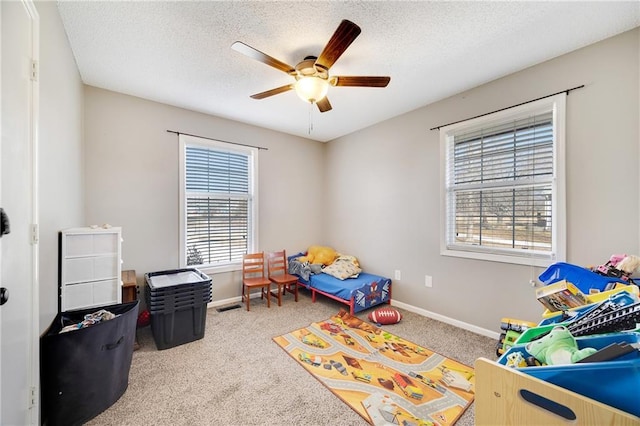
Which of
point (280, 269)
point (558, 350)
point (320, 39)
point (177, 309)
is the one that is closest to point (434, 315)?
point (280, 269)

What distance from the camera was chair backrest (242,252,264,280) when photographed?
358cm

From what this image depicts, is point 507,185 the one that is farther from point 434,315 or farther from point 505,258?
point 434,315

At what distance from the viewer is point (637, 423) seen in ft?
1.94

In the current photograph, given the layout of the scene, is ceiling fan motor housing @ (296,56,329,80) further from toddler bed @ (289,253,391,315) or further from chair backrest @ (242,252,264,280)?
chair backrest @ (242,252,264,280)

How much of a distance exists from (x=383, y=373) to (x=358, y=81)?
2316 millimetres

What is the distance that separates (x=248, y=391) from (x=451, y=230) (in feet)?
8.37

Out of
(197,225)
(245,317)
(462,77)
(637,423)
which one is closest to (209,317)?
(245,317)

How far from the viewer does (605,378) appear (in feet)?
2.27

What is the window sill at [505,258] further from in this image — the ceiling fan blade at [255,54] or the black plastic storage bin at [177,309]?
the black plastic storage bin at [177,309]

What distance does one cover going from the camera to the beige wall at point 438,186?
1.93m

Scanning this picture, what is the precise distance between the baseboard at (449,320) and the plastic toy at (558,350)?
6.62ft

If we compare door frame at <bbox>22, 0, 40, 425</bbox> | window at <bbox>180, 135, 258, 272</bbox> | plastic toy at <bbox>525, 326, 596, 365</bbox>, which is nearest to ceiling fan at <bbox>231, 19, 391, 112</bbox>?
door frame at <bbox>22, 0, 40, 425</bbox>

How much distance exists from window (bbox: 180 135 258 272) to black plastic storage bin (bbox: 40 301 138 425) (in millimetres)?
1615

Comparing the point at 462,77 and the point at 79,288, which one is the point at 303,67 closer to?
the point at 462,77
